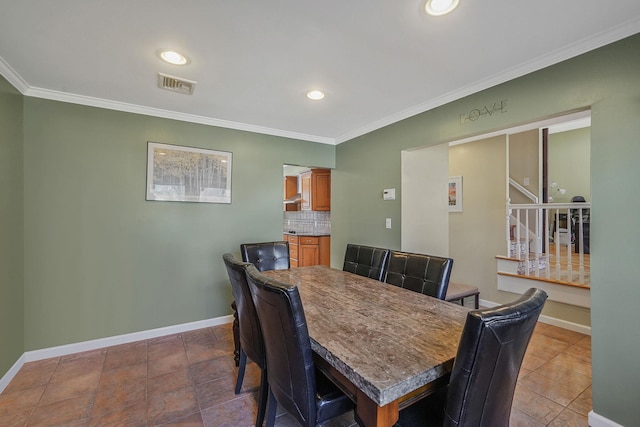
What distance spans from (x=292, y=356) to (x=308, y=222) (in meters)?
4.99

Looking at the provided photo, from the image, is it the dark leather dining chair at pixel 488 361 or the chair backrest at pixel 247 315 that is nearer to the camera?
the dark leather dining chair at pixel 488 361

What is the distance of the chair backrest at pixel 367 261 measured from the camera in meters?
2.35

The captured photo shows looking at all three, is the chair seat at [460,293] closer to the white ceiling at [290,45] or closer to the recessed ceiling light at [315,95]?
the white ceiling at [290,45]

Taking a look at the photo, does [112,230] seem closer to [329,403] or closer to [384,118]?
[329,403]

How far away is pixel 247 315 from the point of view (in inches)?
65.9

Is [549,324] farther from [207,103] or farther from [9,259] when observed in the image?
[9,259]

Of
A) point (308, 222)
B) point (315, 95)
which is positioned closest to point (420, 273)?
point (315, 95)

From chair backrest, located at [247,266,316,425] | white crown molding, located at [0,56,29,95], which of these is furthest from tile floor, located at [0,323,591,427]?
white crown molding, located at [0,56,29,95]

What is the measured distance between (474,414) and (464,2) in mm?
1784

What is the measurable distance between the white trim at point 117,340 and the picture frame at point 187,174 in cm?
136

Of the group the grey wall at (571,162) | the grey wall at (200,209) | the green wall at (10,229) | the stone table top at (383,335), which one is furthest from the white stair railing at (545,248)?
the green wall at (10,229)

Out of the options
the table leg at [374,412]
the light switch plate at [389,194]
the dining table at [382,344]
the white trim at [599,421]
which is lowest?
the white trim at [599,421]

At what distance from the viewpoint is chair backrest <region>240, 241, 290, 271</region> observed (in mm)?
2633

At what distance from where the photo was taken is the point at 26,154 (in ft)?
7.72
